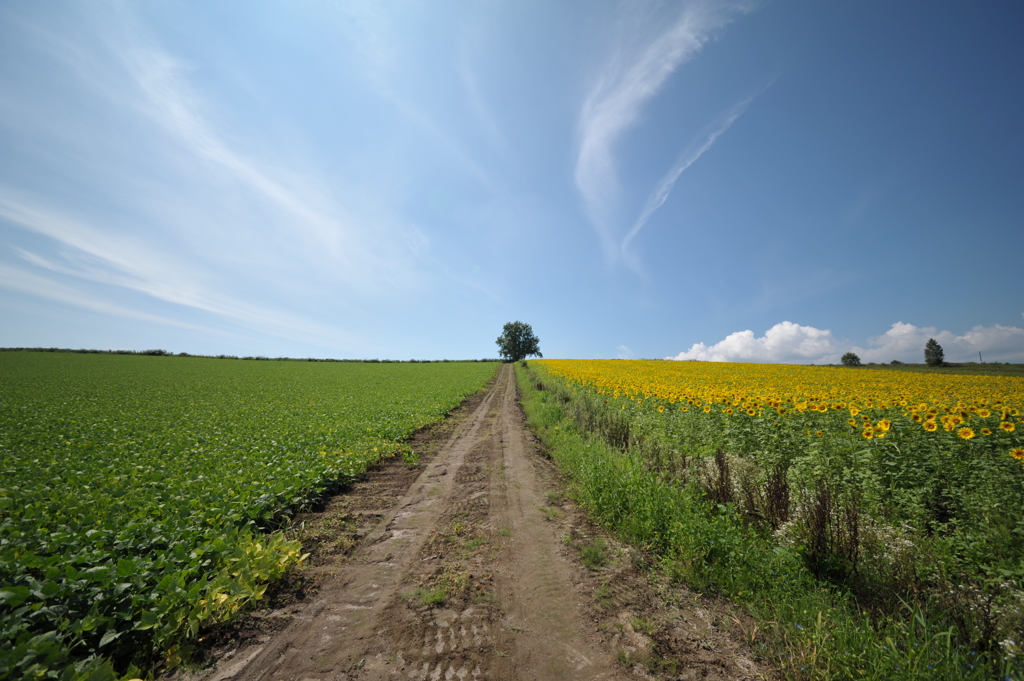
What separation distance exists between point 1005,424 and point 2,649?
1093cm

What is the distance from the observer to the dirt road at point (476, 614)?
9.80ft

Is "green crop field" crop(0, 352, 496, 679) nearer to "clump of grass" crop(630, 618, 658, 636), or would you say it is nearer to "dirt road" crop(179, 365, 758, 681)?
"dirt road" crop(179, 365, 758, 681)

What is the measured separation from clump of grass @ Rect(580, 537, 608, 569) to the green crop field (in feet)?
12.2

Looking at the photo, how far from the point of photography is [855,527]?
11.9 feet

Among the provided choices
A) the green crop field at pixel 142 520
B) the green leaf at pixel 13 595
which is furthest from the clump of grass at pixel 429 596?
the green leaf at pixel 13 595

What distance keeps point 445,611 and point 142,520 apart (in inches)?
181

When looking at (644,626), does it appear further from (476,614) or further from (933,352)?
(933,352)

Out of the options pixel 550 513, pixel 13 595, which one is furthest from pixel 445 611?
pixel 13 595

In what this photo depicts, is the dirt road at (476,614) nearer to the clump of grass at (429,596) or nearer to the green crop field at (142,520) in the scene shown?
the clump of grass at (429,596)

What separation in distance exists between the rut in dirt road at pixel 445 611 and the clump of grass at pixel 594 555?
237 mm

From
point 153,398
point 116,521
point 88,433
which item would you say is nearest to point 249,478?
point 116,521

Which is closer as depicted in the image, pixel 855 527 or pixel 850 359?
pixel 855 527

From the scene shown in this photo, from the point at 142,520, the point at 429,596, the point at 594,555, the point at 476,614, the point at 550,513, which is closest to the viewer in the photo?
the point at 476,614

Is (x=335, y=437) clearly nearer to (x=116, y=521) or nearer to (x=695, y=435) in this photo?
(x=116, y=521)
